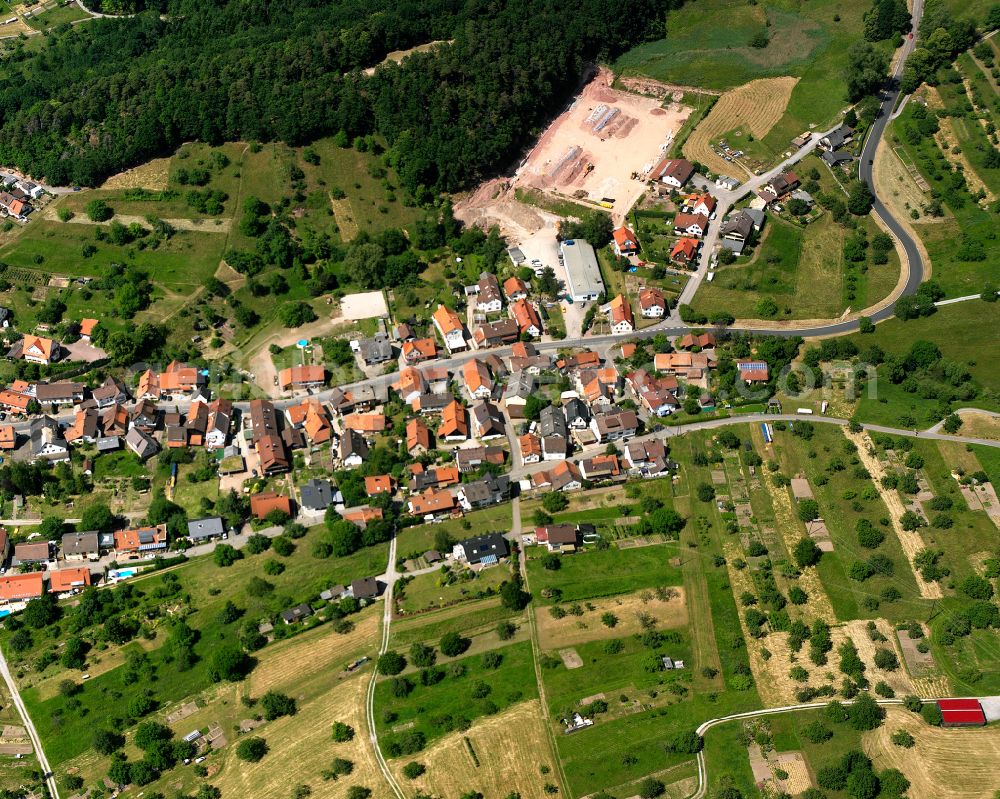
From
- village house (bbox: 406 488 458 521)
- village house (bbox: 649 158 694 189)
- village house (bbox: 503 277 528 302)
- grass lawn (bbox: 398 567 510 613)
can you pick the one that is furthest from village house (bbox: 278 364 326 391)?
village house (bbox: 649 158 694 189)

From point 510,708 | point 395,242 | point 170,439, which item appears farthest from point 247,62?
point 510,708

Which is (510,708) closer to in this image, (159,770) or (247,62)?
(159,770)

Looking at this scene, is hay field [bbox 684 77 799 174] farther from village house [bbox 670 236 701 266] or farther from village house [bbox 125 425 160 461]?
village house [bbox 125 425 160 461]

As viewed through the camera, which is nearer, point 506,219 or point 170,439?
point 170,439

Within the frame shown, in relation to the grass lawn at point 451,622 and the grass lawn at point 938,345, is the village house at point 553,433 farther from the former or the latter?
the grass lawn at point 938,345

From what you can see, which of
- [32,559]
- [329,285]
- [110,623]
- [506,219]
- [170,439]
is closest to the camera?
[110,623]
